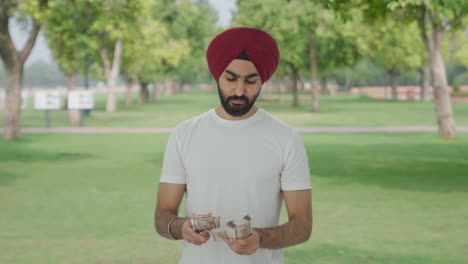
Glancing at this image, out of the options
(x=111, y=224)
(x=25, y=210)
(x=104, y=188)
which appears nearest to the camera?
(x=111, y=224)

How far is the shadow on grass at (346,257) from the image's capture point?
841 centimetres

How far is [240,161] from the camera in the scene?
3.15 meters

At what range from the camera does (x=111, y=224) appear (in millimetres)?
10688

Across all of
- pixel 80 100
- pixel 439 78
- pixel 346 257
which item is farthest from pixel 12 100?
pixel 346 257

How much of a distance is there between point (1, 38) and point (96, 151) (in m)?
5.20

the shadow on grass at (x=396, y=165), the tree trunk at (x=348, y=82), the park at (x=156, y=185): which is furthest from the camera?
the tree trunk at (x=348, y=82)

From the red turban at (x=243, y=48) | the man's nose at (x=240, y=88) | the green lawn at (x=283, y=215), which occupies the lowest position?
the green lawn at (x=283, y=215)

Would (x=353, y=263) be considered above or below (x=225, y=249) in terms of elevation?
below

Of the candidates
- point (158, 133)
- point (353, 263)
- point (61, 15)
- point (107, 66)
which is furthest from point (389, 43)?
point (353, 263)

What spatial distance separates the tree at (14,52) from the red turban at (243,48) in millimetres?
21452

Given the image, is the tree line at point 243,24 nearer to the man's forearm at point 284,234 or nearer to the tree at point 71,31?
the tree at point 71,31

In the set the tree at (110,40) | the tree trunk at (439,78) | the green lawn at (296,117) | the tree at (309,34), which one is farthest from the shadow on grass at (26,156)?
the tree at (309,34)

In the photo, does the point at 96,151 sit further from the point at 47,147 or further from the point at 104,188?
the point at 104,188

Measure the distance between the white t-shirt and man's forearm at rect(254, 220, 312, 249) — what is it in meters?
0.11
